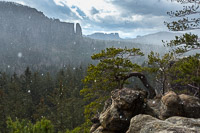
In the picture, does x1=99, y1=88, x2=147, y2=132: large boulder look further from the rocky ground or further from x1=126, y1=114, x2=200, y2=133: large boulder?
x1=126, y1=114, x2=200, y2=133: large boulder

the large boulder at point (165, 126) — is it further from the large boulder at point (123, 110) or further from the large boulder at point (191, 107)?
the large boulder at point (191, 107)

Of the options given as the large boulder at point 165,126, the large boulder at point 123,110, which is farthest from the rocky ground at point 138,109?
the large boulder at point 165,126

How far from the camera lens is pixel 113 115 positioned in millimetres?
9680

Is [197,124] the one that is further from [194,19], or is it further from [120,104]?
[194,19]

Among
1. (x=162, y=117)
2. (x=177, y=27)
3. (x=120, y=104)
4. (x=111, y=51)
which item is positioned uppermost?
(x=177, y=27)

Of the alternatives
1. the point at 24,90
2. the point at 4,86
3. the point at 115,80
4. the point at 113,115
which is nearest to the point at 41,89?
the point at 24,90

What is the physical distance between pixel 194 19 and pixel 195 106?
702cm

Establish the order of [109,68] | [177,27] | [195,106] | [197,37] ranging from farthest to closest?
[109,68] → [177,27] → [197,37] → [195,106]

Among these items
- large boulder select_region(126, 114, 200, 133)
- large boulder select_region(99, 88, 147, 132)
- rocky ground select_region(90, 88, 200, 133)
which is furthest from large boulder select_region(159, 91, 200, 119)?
large boulder select_region(126, 114, 200, 133)

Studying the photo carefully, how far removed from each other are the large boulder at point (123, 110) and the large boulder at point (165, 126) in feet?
8.12

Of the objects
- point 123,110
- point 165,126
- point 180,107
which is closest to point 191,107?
point 180,107

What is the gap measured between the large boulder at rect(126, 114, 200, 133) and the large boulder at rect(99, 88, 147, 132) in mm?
2476

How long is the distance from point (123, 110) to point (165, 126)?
15.4ft

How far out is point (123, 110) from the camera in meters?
9.88
